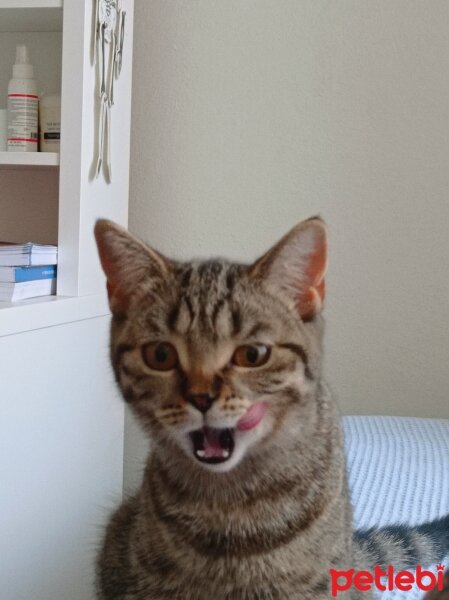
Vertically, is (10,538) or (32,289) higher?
(32,289)

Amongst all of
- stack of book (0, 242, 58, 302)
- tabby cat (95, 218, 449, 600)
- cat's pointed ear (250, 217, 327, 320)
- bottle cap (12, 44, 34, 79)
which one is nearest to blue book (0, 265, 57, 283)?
stack of book (0, 242, 58, 302)

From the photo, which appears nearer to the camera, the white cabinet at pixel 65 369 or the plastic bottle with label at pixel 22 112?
the white cabinet at pixel 65 369

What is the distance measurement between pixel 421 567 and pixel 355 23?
1122mm

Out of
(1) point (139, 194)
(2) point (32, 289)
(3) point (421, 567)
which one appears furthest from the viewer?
(1) point (139, 194)

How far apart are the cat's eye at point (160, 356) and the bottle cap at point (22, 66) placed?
0.92 m

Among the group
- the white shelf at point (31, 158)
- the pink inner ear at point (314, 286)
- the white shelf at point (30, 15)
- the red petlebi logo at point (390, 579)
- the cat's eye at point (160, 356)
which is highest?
the white shelf at point (30, 15)

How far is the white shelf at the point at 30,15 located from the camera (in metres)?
1.39

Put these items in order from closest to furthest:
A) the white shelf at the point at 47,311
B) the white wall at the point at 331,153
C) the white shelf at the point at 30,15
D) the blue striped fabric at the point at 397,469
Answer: the blue striped fabric at the point at 397,469 < the white shelf at the point at 47,311 < the white shelf at the point at 30,15 < the white wall at the point at 331,153

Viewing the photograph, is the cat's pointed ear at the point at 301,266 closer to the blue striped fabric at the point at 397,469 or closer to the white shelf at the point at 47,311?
the blue striped fabric at the point at 397,469

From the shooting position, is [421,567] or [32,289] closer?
[421,567]

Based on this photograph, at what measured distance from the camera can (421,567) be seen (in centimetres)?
90

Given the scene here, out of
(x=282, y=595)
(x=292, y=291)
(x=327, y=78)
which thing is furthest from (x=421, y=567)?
(x=327, y=78)

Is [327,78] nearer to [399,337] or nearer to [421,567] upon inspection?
[399,337]

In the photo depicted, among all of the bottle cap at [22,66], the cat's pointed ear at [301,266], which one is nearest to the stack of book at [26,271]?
the bottle cap at [22,66]
